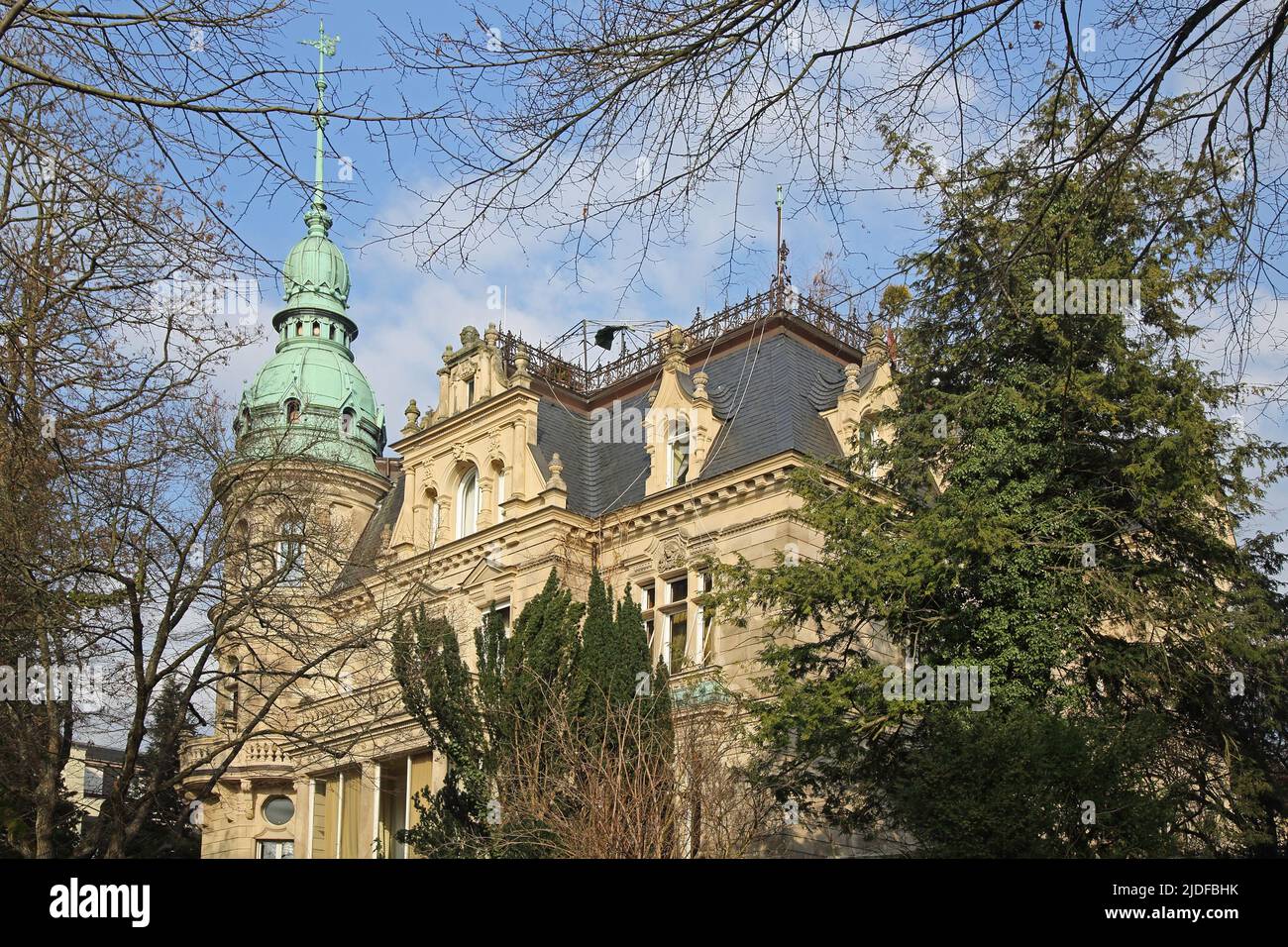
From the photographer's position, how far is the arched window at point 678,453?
2640 cm

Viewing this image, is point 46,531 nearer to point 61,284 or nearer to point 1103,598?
point 61,284

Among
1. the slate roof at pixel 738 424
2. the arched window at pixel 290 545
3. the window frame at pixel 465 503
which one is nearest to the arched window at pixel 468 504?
the window frame at pixel 465 503

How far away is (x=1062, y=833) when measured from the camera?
50.7 feet

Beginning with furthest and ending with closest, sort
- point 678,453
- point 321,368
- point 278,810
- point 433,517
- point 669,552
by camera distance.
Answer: point 321,368
point 278,810
point 433,517
point 678,453
point 669,552

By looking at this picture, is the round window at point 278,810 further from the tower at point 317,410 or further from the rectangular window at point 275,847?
the tower at point 317,410

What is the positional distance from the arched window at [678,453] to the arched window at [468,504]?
476cm

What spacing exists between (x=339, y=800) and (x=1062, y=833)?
17855 mm

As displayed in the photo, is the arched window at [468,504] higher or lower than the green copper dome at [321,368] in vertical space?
lower

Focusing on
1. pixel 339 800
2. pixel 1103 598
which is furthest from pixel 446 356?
pixel 1103 598

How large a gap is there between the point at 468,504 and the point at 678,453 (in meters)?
5.59

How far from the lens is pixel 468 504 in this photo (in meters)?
29.9

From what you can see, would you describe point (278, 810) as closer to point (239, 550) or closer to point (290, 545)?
point (290, 545)

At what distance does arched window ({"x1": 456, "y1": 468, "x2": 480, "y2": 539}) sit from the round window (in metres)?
8.30

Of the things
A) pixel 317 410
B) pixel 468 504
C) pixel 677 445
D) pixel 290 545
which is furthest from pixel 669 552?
pixel 317 410
